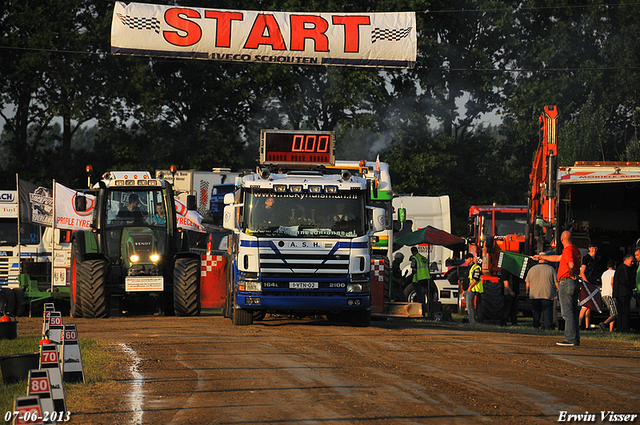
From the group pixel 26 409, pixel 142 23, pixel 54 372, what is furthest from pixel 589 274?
pixel 26 409

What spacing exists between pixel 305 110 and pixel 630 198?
85.5ft

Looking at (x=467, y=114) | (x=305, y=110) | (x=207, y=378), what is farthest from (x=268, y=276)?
(x=467, y=114)

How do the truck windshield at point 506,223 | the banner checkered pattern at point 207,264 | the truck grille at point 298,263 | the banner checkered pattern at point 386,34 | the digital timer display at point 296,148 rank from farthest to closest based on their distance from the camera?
the truck windshield at point 506,223, the banner checkered pattern at point 386,34, the banner checkered pattern at point 207,264, the digital timer display at point 296,148, the truck grille at point 298,263

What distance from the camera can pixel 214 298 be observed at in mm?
19641

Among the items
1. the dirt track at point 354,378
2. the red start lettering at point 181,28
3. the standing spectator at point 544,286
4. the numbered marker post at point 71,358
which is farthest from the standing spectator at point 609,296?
the numbered marker post at point 71,358

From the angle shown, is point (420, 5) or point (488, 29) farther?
point (488, 29)

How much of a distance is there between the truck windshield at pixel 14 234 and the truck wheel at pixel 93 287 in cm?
713

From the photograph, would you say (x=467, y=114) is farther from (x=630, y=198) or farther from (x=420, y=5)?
(x=630, y=198)

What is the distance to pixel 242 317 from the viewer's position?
1753cm

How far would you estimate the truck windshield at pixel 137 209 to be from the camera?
66.1 ft

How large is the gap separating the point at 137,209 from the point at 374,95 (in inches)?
1055

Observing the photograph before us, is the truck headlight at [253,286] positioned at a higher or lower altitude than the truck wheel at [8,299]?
higher

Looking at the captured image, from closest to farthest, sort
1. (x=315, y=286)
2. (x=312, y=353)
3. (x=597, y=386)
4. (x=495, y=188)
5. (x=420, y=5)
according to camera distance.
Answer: (x=597, y=386) → (x=312, y=353) → (x=315, y=286) → (x=420, y=5) → (x=495, y=188)

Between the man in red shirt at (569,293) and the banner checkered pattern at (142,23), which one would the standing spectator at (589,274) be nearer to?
the man in red shirt at (569,293)
